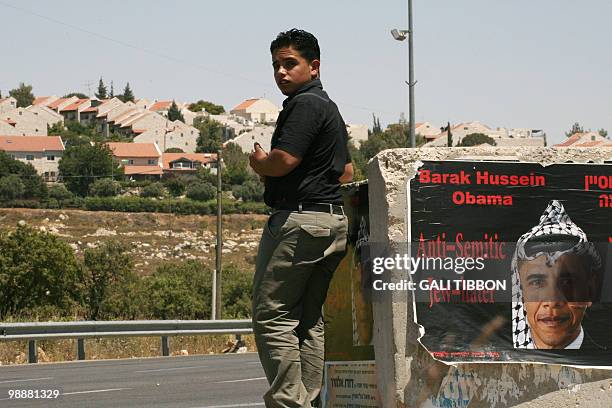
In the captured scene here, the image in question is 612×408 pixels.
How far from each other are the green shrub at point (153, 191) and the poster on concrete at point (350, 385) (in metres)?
138

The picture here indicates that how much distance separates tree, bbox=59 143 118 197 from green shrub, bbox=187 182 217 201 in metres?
13.0

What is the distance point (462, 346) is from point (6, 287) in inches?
2363

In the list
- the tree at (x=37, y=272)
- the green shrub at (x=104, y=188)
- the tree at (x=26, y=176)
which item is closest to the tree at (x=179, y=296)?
the tree at (x=37, y=272)

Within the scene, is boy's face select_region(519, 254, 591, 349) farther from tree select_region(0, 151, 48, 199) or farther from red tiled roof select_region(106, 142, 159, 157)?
red tiled roof select_region(106, 142, 159, 157)

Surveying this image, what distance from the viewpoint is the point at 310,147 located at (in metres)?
5.35

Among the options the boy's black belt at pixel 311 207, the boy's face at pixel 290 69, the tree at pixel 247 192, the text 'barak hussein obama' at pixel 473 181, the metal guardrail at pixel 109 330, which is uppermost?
the boy's face at pixel 290 69

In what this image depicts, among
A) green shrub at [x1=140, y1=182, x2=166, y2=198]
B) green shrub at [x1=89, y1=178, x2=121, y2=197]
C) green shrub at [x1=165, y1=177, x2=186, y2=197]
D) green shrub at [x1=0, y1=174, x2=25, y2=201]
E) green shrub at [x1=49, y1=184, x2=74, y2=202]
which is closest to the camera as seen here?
green shrub at [x1=0, y1=174, x2=25, y2=201]

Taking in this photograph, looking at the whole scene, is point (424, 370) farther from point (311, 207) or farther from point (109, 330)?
point (109, 330)

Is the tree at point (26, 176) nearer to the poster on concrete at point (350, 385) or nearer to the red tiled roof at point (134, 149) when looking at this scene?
the red tiled roof at point (134, 149)

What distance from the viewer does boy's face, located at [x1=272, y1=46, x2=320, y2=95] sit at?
18.1 feet

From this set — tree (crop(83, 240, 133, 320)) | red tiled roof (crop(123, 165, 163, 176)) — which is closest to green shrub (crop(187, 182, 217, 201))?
red tiled roof (crop(123, 165, 163, 176))

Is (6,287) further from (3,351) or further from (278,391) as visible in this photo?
(278,391)

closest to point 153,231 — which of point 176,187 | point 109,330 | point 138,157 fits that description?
point 176,187

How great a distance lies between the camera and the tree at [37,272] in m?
63.0
